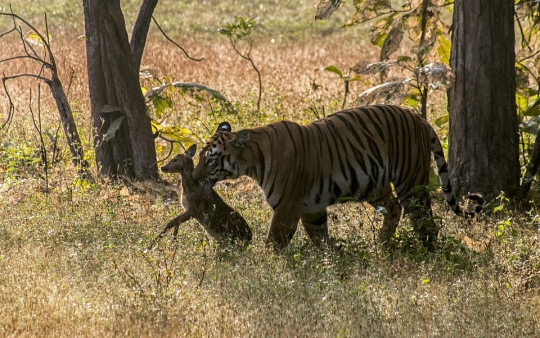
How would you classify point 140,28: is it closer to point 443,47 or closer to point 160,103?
point 160,103

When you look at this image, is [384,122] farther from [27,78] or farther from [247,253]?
[27,78]

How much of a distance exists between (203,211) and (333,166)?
1183mm

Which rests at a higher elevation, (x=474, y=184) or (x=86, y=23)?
(x=86, y=23)

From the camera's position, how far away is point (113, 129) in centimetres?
959

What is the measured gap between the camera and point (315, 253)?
711 cm

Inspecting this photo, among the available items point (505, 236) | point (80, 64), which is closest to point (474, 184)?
point (505, 236)

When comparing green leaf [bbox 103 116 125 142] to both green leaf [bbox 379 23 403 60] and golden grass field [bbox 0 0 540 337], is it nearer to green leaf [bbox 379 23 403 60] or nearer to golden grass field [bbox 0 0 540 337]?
golden grass field [bbox 0 0 540 337]

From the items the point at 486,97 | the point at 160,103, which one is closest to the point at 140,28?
the point at 160,103

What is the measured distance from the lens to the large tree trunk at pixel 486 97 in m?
8.78

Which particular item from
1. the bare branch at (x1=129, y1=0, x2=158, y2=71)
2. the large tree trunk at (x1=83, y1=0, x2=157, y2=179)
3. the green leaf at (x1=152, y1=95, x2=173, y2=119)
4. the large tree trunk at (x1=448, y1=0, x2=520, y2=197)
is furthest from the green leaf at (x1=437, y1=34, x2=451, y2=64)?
the large tree trunk at (x1=83, y1=0, x2=157, y2=179)

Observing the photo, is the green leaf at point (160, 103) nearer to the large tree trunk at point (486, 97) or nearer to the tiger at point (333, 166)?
the tiger at point (333, 166)

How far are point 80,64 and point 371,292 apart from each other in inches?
410

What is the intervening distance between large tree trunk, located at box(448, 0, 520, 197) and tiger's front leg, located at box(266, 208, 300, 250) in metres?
2.39

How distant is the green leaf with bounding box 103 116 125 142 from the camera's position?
31.3 feet
